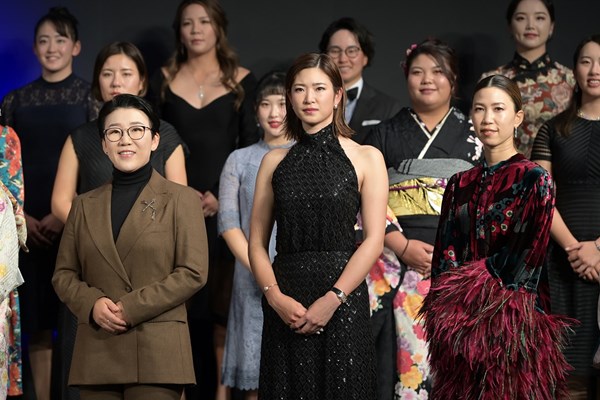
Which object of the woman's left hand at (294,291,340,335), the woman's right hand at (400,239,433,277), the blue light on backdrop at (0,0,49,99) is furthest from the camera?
the blue light on backdrop at (0,0,49,99)

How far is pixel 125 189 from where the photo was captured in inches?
150

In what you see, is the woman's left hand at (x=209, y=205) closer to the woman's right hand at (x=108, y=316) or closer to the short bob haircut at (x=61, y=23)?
the short bob haircut at (x=61, y=23)

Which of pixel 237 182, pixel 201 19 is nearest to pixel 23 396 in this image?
pixel 237 182

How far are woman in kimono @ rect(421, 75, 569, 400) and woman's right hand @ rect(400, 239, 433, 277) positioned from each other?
0.76 metres

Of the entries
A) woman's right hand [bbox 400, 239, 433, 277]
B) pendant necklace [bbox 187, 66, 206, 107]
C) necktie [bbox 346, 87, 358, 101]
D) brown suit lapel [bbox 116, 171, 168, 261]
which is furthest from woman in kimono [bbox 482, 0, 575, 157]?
brown suit lapel [bbox 116, 171, 168, 261]

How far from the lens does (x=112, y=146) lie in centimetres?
382

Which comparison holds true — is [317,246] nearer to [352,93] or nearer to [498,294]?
[498,294]

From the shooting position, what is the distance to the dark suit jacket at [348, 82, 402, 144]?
17.4 feet

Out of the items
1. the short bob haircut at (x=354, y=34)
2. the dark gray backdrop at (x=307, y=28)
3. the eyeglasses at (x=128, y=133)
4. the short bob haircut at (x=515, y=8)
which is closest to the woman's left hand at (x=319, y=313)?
the eyeglasses at (x=128, y=133)

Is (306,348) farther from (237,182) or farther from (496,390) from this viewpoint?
(237,182)

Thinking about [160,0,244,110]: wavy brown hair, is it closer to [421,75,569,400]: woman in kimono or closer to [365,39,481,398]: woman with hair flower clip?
[365,39,481,398]: woman with hair flower clip

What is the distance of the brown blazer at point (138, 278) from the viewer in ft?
11.9

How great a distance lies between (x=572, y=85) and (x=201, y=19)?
5.74 ft

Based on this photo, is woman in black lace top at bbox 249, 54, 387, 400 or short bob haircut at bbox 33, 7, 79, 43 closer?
woman in black lace top at bbox 249, 54, 387, 400
